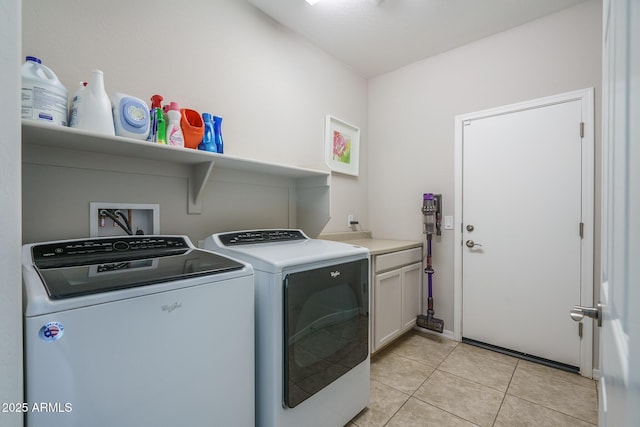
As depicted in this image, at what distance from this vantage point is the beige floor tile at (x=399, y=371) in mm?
1976

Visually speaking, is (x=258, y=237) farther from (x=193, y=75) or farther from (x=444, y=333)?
(x=444, y=333)

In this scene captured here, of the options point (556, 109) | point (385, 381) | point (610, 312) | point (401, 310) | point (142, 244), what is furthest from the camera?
point (401, 310)

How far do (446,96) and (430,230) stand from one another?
1.32 meters

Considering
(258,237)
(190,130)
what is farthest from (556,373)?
(190,130)

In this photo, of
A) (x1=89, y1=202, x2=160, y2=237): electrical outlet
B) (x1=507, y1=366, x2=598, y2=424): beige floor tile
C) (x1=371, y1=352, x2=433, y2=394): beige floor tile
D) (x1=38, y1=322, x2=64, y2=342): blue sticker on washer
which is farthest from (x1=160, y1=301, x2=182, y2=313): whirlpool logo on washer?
(x1=507, y1=366, x2=598, y2=424): beige floor tile

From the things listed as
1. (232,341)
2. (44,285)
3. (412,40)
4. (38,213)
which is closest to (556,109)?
(412,40)

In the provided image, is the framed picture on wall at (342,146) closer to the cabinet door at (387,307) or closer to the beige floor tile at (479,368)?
the cabinet door at (387,307)

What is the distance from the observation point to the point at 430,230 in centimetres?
268

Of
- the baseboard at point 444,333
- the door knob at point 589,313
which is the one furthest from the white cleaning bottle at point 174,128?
the baseboard at point 444,333

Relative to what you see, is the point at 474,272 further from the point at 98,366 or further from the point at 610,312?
the point at 98,366

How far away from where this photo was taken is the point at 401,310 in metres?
2.50

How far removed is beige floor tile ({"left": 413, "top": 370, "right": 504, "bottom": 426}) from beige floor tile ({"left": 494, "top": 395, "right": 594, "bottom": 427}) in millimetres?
44

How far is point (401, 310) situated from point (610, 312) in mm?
2007

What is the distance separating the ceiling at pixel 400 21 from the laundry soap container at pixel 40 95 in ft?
5.10
